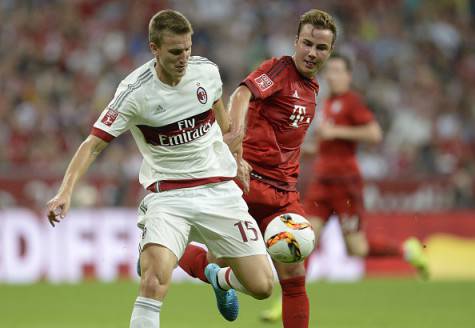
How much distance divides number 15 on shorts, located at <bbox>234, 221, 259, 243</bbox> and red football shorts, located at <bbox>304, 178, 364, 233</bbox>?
13.4ft

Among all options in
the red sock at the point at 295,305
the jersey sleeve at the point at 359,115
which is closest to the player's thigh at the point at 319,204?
the jersey sleeve at the point at 359,115

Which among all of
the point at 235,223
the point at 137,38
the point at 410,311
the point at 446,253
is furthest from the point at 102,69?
the point at 235,223

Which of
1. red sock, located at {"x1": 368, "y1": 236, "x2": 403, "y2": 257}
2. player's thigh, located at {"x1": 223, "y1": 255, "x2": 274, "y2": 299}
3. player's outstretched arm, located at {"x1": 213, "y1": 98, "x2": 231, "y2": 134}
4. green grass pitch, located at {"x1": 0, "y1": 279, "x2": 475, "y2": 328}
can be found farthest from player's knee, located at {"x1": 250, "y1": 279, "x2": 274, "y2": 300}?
red sock, located at {"x1": 368, "y1": 236, "x2": 403, "y2": 257}

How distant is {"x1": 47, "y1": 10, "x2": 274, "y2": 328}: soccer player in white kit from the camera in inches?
255

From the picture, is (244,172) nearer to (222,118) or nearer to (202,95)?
(222,118)

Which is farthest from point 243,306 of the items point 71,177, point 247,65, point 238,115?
point 247,65

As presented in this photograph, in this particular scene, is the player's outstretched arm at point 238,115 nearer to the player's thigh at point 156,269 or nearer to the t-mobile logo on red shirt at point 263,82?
the t-mobile logo on red shirt at point 263,82

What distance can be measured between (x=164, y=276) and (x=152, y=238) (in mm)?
289

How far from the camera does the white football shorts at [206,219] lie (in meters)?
6.66

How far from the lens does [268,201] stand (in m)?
7.62

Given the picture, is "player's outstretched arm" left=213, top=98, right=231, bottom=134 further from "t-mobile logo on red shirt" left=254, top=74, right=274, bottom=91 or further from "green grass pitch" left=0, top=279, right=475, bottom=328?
"green grass pitch" left=0, top=279, right=475, bottom=328

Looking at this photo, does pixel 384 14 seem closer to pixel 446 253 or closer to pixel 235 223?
pixel 446 253

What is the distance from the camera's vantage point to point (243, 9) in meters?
A: 19.8

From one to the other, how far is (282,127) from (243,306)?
4.20 m
